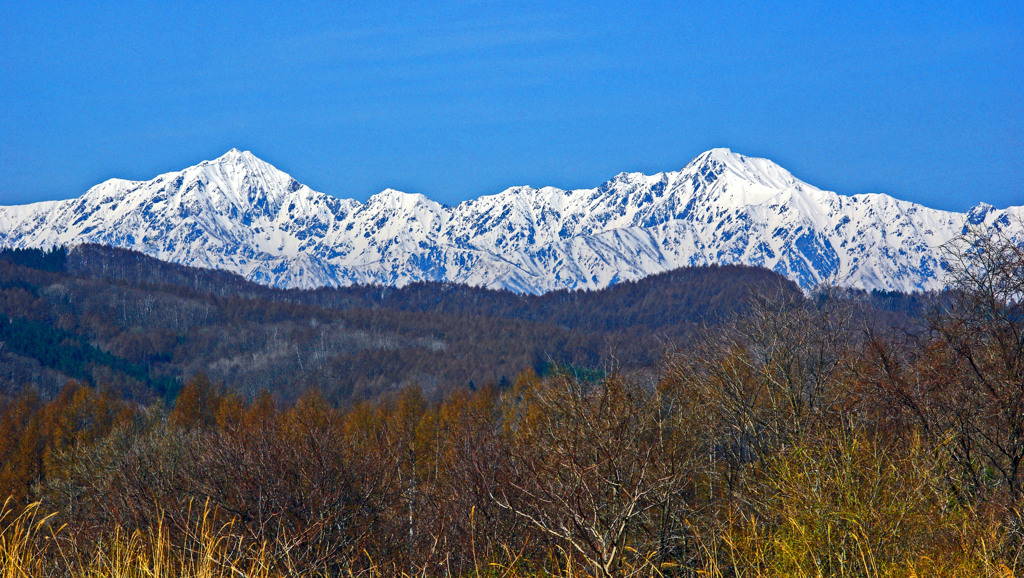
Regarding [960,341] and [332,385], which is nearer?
[960,341]

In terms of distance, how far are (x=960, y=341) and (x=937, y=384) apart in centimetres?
111

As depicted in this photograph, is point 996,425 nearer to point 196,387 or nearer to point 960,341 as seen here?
point 960,341

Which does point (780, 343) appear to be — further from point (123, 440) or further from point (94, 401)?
point (94, 401)

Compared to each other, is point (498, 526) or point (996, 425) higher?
point (996, 425)

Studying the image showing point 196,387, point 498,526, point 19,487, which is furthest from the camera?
point 196,387

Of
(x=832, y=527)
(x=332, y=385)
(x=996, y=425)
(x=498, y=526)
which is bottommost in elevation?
(x=332, y=385)

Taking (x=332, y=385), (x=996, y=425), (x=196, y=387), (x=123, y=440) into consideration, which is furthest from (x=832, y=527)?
(x=332, y=385)

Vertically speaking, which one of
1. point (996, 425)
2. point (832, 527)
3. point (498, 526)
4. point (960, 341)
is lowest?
point (498, 526)

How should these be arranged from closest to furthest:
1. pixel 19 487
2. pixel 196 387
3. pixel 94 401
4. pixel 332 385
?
1. pixel 19 487
2. pixel 94 401
3. pixel 196 387
4. pixel 332 385

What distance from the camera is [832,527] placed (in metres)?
13.1

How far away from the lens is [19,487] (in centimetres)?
6756

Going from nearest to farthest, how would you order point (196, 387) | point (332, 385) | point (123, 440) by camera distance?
point (123, 440) < point (196, 387) < point (332, 385)

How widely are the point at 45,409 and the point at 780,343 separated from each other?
293ft

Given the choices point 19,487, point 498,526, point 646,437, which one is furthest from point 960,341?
point 19,487
